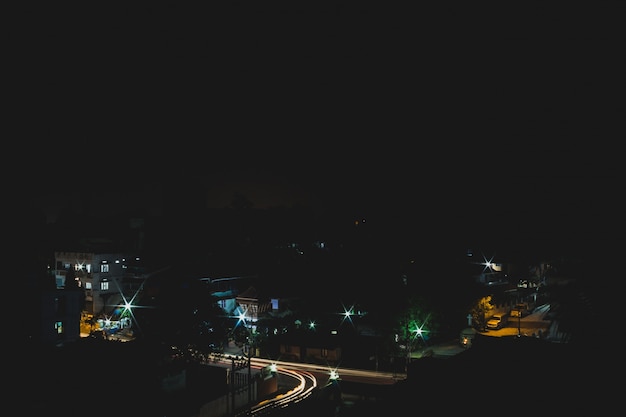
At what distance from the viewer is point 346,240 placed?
42094mm

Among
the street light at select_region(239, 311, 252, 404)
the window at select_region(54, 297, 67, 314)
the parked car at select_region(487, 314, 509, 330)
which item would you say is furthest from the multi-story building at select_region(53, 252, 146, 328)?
the parked car at select_region(487, 314, 509, 330)

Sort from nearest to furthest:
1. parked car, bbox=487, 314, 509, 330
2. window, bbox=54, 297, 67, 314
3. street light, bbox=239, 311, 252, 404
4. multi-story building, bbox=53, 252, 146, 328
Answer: street light, bbox=239, 311, 252, 404
window, bbox=54, 297, 67, 314
parked car, bbox=487, 314, 509, 330
multi-story building, bbox=53, 252, 146, 328

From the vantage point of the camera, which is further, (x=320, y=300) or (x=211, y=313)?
(x=320, y=300)

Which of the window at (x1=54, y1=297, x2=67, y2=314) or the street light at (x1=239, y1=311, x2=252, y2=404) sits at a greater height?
the window at (x1=54, y1=297, x2=67, y2=314)

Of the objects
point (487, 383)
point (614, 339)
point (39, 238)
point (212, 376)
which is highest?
point (39, 238)

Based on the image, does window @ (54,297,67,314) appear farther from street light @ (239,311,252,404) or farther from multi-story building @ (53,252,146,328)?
street light @ (239,311,252,404)

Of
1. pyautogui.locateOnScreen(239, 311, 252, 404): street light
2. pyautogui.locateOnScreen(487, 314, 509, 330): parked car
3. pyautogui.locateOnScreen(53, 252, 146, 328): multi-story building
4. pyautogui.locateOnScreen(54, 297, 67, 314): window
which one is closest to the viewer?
pyautogui.locateOnScreen(239, 311, 252, 404): street light

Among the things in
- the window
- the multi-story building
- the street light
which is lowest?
the street light

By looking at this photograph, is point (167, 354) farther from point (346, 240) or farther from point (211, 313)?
point (346, 240)

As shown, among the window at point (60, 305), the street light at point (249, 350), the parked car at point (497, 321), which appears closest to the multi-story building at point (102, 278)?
the street light at point (249, 350)

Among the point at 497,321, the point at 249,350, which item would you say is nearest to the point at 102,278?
the point at 249,350

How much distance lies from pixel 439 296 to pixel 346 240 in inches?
708

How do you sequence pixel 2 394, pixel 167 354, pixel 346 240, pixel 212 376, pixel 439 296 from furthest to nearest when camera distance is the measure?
1. pixel 346 240
2. pixel 439 296
3. pixel 167 354
4. pixel 212 376
5. pixel 2 394

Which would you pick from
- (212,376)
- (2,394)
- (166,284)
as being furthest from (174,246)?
(2,394)
